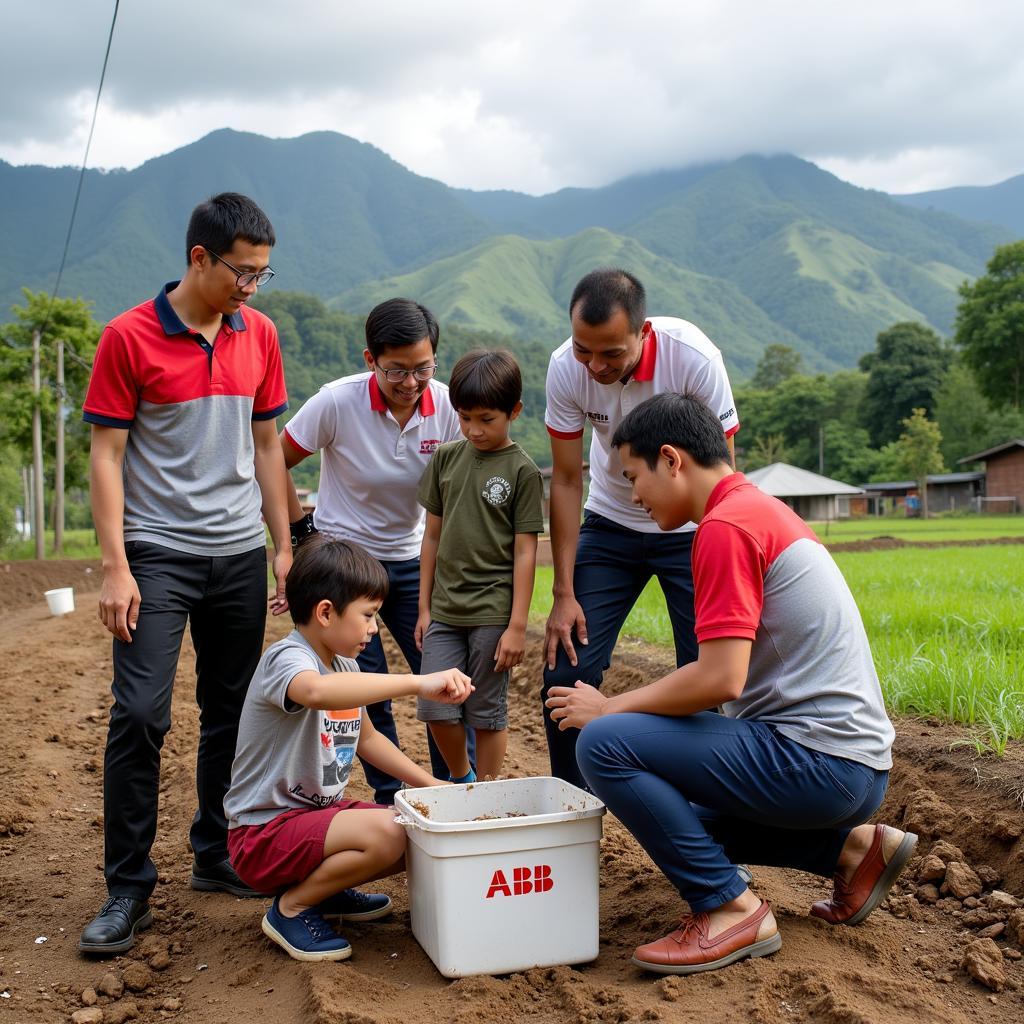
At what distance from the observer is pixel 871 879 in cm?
305

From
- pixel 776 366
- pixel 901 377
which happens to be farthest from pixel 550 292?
pixel 901 377

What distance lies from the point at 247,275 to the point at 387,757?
161 cm

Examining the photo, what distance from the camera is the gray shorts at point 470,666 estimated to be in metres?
3.83

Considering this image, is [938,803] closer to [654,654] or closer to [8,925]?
[8,925]

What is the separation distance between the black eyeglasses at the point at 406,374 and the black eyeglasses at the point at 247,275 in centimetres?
58

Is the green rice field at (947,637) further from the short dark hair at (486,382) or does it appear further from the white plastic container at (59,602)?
the white plastic container at (59,602)

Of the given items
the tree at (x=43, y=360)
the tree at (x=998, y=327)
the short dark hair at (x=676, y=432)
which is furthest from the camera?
the tree at (x=998, y=327)

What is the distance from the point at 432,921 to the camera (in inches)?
113

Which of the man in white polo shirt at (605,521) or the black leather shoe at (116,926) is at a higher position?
the man in white polo shirt at (605,521)

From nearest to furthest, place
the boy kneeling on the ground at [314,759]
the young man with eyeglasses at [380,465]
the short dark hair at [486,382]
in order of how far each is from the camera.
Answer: the boy kneeling on the ground at [314,759] → the short dark hair at [486,382] → the young man with eyeglasses at [380,465]

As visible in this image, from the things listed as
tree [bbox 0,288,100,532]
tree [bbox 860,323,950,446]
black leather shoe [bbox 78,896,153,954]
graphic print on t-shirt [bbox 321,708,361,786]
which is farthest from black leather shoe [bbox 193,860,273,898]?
tree [bbox 860,323,950,446]

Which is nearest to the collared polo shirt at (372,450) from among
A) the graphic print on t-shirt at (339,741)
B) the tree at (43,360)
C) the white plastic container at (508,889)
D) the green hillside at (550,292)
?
the graphic print on t-shirt at (339,741)

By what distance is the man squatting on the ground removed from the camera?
9.16ft

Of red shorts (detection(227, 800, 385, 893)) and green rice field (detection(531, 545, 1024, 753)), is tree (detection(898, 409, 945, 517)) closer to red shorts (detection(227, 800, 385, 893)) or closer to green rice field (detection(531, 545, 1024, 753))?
green rice field (detection(531, 545, 1024, 753))
